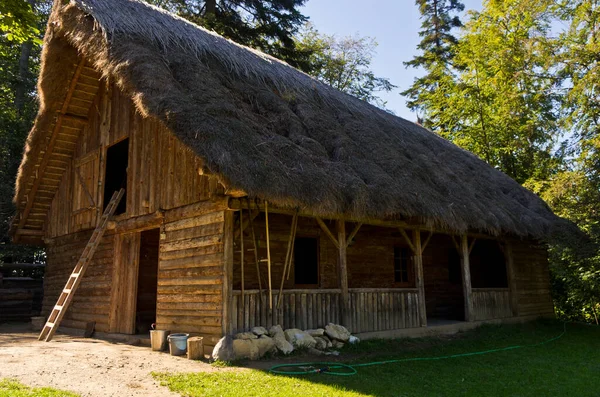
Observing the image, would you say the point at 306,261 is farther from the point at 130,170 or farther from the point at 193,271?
the point at 130,170

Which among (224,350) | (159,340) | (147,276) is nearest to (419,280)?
(224,350)

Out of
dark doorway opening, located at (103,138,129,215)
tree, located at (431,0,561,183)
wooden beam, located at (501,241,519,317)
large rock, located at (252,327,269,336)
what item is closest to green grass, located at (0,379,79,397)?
large rock, located at (252,327,269,336)

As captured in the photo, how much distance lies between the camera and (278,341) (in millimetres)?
8375

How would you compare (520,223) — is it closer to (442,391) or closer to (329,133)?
(329,133)

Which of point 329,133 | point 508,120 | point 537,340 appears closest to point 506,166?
point 508,120

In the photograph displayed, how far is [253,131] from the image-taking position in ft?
29.2

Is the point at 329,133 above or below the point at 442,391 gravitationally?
above

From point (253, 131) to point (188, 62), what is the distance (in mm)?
2323

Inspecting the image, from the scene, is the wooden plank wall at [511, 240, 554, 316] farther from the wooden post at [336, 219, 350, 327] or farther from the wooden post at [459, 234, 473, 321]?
the wooden post at [336, 219, 350, 327]

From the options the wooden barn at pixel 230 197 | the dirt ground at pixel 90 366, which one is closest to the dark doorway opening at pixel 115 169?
the wooden barn at pixel 230 197

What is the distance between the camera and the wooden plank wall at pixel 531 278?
15.4 meters

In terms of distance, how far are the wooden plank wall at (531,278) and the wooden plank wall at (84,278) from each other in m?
11.7

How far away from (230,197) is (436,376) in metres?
4.32

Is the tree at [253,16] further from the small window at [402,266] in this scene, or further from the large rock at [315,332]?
the large rock at [315,332]
